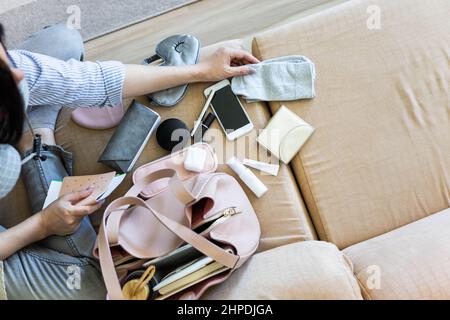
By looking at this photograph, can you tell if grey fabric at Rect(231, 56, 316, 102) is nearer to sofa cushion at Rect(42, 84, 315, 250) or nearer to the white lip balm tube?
sofa cushion at Rect(42, 84, 315, 250)

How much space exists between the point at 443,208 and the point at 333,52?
0.44 meters

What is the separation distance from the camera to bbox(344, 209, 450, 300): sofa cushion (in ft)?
2.53

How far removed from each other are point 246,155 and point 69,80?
17.2 inches

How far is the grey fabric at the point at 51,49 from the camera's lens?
1039 millimetres

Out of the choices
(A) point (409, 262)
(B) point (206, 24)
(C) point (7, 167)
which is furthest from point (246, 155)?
(B) point (206, 24)

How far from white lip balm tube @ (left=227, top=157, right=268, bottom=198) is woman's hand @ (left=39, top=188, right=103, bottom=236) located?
325 mm

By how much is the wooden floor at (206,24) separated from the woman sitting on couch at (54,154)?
351 mm

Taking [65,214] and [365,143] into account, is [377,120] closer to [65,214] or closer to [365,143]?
[365,143]
